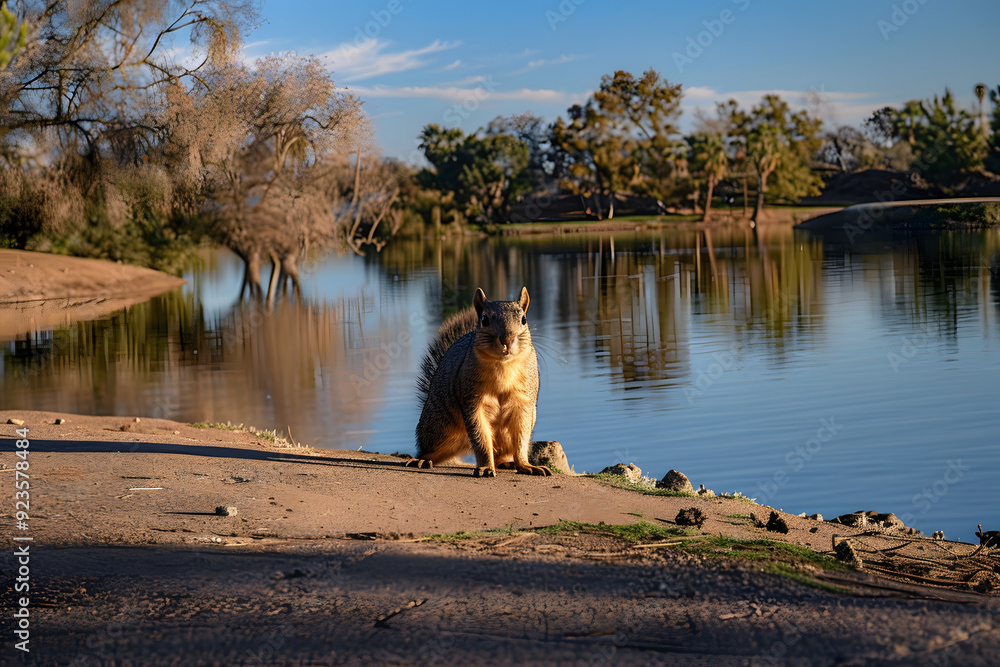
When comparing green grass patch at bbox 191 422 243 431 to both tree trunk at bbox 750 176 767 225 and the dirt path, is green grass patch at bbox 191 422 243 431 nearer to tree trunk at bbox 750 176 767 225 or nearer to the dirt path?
the dirt path

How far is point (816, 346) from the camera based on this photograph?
19219mm

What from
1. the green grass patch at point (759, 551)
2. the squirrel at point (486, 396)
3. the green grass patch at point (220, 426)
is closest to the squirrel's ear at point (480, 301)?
the squirrel at point (486, 396)

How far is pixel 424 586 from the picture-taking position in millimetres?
4633

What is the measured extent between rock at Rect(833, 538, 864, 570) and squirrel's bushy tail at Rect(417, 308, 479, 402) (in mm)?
4548

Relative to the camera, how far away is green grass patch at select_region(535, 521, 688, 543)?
5891 millimetres

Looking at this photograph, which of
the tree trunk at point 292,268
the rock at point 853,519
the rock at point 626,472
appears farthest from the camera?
the tree trunk at point 292,268

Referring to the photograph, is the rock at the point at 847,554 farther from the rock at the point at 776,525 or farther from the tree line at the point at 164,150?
the tree line at the point at 164,150

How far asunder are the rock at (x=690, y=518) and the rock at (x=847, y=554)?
1.22 metres

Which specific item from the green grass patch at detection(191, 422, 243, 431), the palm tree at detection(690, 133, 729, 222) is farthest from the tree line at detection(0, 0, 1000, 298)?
the palm tree at detection(690, 133, 729, 222)

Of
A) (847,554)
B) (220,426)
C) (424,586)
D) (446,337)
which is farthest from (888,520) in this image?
(220,426)

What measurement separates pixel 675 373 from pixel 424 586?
41.7 ft

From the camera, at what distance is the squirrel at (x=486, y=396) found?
737 centimetres

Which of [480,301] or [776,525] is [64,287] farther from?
[776,525]

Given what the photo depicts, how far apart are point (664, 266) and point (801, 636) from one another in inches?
1472
